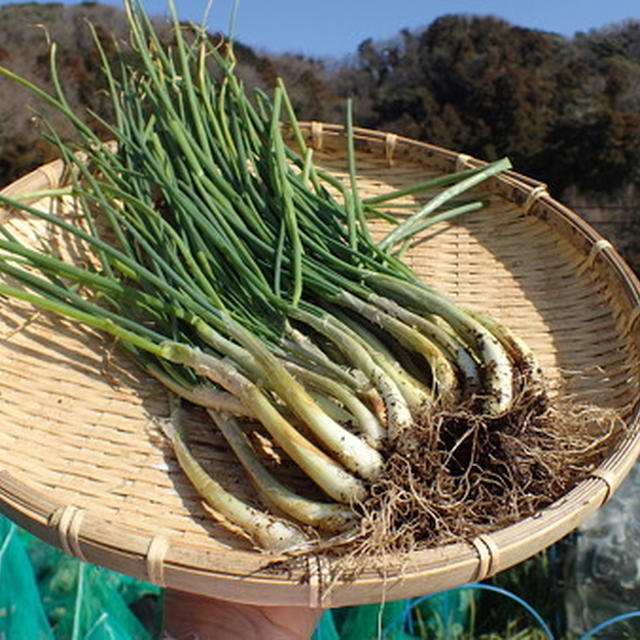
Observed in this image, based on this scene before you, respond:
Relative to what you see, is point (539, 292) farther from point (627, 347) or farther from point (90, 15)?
point (90, 15)

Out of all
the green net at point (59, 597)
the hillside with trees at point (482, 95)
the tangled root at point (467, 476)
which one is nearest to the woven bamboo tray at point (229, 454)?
the tangled root at point (467, 476)

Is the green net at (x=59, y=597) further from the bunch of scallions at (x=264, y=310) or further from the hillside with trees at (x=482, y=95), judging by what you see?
the hillside with trees at (x=482, y=95)

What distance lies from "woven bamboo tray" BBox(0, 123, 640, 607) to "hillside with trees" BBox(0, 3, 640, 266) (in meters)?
1.14

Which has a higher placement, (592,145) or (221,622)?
(592,145)

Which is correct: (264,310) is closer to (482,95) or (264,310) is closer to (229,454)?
(229,454)

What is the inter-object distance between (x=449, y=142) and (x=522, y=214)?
1176 mm

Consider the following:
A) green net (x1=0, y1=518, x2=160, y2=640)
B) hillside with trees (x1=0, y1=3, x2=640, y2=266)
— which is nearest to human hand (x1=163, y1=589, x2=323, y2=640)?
green net (x1=0, y1=518, x2=160, y2=640)

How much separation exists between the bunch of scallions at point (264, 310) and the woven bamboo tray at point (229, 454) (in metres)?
0.06

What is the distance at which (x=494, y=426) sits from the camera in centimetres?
106

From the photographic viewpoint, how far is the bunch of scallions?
1.07 meters

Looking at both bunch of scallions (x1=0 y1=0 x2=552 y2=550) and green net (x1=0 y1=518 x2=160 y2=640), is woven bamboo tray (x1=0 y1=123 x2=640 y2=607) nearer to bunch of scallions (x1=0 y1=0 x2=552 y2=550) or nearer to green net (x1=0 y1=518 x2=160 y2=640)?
bunch of scallions (x1=0 y1=0 x2=552 y2=550)

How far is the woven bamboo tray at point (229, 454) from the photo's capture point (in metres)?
0.93

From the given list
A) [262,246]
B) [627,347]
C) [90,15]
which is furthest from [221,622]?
[90,15]

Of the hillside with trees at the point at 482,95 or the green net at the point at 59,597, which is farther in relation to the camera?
the hillside with trees at the point at 482,95
